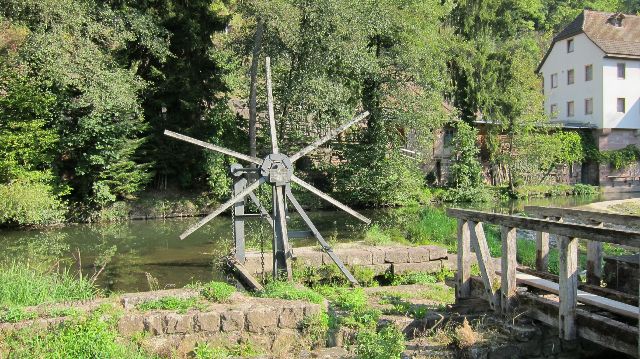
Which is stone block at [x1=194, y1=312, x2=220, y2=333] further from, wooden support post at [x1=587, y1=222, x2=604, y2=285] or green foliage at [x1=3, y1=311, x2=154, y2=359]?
wooden support post at [x1=587, y1=222, x2=604, y2=285]

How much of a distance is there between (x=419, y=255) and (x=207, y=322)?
6.91 meters

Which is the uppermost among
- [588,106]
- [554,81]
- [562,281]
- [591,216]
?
[554,81]

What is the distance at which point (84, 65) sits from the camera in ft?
80.0

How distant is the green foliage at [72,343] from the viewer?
6.12 metres

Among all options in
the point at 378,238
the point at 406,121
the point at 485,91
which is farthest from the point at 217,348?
the point at 485,91

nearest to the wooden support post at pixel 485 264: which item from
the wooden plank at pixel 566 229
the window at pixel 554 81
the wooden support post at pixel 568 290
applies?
the wooden plank at pixel 566 229

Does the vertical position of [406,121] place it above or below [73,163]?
above

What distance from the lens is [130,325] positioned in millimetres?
6680

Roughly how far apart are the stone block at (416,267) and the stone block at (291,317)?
5.67m

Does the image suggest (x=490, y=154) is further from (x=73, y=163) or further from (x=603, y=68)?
(x=73, y=163)

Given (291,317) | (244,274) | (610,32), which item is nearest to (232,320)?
(291,317)

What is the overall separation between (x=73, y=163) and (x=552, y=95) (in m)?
39.3

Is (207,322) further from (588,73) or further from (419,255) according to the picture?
(588,73)

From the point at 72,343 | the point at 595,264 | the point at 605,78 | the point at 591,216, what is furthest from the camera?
the point at 605,78
